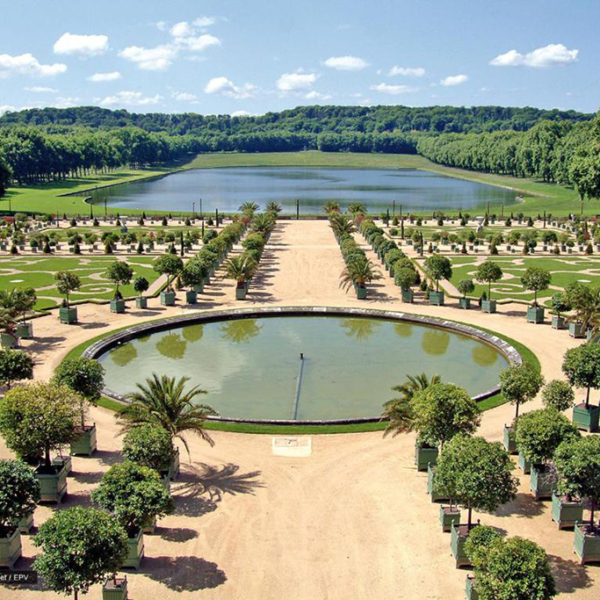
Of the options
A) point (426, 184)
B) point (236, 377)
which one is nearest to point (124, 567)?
point (236, 377)

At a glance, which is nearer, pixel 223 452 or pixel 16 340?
pixel 223 452

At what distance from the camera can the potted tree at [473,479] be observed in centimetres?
1758

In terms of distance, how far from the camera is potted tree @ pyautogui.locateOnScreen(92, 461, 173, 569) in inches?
674

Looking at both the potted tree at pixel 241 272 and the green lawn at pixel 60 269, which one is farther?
the green lawn at pixel 60 269

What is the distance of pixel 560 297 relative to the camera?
129 feet

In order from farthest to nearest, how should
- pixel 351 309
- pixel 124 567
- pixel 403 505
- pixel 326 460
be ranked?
pixel 351 309
pixel 326 460
pixel 403 505
pixel 124 567

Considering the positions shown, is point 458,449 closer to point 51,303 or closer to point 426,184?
point 51,303

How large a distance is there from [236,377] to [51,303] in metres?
17.6

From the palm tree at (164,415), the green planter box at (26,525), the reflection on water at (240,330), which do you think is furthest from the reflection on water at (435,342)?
the green planter box at (26,525)

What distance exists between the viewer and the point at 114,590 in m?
15.7

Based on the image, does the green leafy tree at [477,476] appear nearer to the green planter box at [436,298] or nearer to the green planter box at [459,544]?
the green planter box at [459,544]

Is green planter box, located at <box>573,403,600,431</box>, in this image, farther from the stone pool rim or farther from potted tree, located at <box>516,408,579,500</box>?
potted tree, located at <box>516,408,579,500</box>

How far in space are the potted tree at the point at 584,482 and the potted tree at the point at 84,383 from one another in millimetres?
14429

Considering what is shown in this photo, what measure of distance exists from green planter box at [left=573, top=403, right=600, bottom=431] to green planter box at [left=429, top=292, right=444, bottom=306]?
64.9 feet
